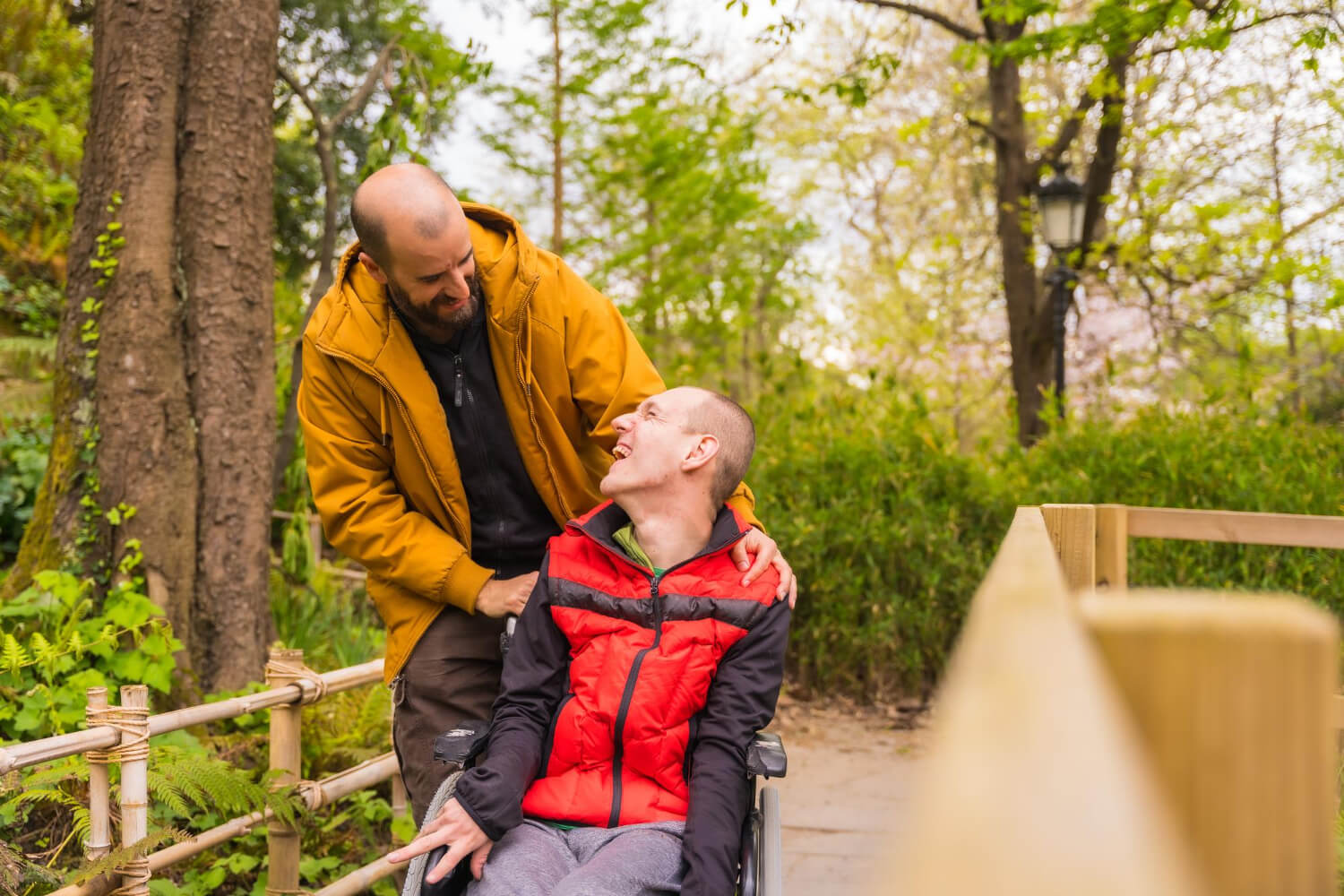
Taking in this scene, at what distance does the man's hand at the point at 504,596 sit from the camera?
9.04ft

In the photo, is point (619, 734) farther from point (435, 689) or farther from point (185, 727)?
point (185, 727)

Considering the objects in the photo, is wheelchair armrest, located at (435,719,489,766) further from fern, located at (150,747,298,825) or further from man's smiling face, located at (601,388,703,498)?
fern, located at (150,747,298,825)

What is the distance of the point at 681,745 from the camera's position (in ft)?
7.64

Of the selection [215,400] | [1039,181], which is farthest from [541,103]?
[215,400]

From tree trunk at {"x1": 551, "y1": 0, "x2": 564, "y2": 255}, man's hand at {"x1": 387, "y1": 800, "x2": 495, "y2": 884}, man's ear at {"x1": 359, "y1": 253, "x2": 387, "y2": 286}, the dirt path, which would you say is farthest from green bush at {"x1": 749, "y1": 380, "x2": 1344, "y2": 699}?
tree trunk at {"x1": 551, "y1": 0, "x2": 564, "y2": 255}

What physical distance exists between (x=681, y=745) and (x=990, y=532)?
16.0 feet

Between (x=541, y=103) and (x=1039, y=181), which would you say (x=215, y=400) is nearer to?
(x=541, y=103)

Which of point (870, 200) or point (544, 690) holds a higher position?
point (870, 200)

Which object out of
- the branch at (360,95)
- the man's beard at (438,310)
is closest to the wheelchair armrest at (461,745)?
the man's beard at (438,310)

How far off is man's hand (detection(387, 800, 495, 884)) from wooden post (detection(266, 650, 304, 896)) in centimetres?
138

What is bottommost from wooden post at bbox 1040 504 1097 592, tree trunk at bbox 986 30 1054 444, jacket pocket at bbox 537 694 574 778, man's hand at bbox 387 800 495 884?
man's hand at bbox 387 800 495 884

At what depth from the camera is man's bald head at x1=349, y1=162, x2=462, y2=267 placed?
8.16 ft

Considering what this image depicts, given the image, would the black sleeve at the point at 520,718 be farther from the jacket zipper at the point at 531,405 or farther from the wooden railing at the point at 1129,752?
the wooden railing at the point at 1129,752

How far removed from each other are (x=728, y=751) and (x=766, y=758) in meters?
0.09
